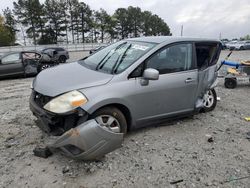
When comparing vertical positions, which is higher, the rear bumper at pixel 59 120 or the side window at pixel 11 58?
the side window at pixel 11 58

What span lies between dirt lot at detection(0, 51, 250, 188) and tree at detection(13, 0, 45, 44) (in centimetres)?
4919

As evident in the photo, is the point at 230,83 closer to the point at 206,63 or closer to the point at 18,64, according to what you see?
the point at 206,63

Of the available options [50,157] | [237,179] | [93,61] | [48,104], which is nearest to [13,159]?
[50,157]

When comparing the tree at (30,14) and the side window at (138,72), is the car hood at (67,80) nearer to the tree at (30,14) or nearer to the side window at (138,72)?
the side window at (138,72)

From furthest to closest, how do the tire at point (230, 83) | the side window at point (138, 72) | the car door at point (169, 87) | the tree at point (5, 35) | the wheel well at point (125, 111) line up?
1. the tree at point (5, 35)
2. the tire at point (230, 83)
3. the car door at point (169, 87)
4. the side window at point (138, 72)
5. the wheel well at point (125, 111)

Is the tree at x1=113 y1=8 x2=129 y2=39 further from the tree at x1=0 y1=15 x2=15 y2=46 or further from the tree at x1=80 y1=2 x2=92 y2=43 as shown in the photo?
the tree at x1=0 y1=15 x2=15 y2=46

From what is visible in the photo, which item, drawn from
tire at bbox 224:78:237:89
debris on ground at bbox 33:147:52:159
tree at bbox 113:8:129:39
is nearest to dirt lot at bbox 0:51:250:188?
debris on ground at bbox 33:147:52:159

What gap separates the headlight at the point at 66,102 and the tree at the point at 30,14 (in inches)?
2003

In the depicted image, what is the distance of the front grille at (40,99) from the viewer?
3198mm

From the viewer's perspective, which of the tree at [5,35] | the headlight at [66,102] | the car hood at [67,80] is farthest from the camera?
the tree at [5,35]

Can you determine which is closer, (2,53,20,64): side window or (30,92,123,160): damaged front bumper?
(30,92,123,160): damaged front bumper

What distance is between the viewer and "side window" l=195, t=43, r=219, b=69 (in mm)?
4504

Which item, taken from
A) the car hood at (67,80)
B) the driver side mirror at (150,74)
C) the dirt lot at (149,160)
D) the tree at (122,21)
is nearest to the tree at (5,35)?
the tree at (122,21)

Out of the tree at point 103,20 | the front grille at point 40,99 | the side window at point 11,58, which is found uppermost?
the tree at point 103,20
